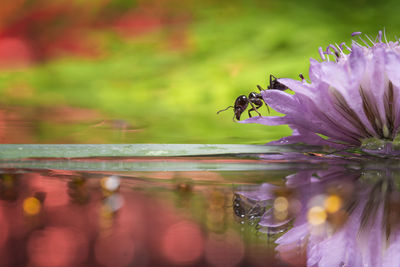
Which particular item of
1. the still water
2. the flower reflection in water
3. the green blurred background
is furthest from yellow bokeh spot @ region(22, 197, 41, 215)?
the green blurred background

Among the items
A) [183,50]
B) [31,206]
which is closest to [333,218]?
[31,206]

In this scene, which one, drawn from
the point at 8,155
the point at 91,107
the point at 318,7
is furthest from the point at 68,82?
the point at 8,155

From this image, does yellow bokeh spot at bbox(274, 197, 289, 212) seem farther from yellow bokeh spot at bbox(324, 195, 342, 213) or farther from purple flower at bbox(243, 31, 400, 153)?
purple flower at bbox(243, 31, 400, 153)

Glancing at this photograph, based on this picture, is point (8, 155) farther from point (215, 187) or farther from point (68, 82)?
point (68, 82)

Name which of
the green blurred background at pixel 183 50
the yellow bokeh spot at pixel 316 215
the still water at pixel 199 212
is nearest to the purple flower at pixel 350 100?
the still water at pixel 199 212

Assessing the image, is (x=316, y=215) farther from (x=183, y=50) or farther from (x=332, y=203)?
(x=183, y=50)

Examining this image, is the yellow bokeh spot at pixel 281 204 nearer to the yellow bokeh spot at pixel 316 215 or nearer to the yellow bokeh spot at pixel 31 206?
the yellow bokeh spot at pixel 316 215

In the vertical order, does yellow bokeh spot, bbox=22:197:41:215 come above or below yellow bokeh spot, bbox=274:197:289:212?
above

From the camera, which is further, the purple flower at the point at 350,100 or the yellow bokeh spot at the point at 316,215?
the purple flower at the point at 350,100
